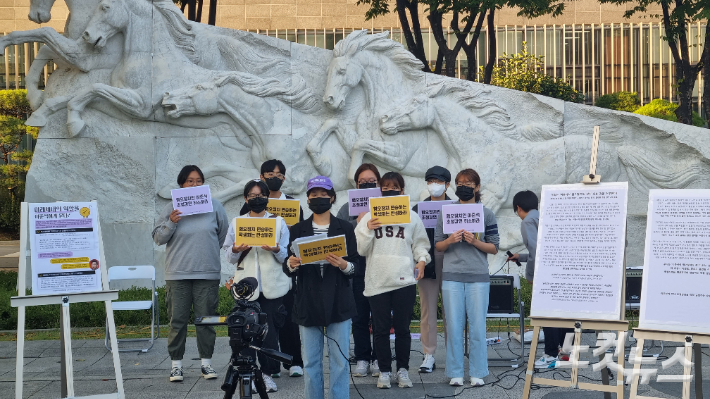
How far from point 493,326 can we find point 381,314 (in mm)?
3475

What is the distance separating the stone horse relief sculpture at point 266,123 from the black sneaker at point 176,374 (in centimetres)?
423

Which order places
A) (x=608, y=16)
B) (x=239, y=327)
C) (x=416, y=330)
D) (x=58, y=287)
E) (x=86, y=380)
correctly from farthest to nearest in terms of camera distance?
1. (x=608, y=16)
2. (x=416, y=330)
3. (x=86, y=380)
4. (x=58, y=287)
5. (x=239, y=327)

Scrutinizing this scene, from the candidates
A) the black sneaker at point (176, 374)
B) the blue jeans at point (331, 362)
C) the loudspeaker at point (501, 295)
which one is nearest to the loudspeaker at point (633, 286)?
the loudspeaker at point (501, 295)

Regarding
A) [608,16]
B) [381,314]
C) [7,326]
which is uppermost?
[608,16]

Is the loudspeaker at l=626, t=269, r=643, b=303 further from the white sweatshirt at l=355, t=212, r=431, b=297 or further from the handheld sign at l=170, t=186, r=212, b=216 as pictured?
the handheld sign at l=170, t=186, r=212, b=216

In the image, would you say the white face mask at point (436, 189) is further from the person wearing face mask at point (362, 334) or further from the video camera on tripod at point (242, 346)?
the video camera on tripod at point (242, 346)

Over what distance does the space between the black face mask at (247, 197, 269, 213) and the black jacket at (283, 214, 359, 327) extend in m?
0.54

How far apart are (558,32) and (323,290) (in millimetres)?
26677

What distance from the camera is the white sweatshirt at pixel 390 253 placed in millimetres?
6246

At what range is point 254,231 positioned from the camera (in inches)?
238

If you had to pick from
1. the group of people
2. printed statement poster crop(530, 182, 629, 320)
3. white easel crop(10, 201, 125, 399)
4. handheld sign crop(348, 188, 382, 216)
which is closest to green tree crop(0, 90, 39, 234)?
the group of people

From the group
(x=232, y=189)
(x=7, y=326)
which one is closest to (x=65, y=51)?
(x=232, y=189)

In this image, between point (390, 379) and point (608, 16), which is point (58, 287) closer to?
point (390, 379)

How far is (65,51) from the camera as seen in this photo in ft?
34.9
